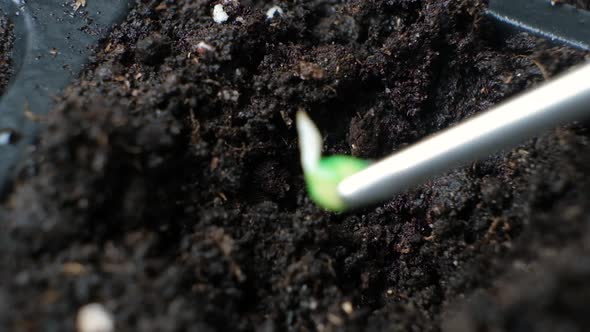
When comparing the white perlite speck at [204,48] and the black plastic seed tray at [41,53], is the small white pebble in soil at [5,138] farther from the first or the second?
the white perlite speck at [204,48]

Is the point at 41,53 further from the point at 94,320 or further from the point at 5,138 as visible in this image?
the point at 94,320

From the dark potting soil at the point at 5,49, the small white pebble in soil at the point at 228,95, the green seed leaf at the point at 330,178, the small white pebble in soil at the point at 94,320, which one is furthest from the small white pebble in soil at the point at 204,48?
the small white pebble in soil at the point at 94,320

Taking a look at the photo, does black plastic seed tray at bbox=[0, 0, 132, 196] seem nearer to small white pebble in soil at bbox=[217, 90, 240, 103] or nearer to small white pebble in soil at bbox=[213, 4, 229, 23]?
small white pebble in soil at bbox=[213, 4, 229, 23]

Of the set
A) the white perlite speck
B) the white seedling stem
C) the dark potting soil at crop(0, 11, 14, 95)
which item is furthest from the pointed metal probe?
the dark potting soil at crop(0, 11, 14, 95)

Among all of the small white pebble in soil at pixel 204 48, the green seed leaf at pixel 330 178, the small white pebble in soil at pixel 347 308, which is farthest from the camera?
the small white pebble in soil at pixel 204 48

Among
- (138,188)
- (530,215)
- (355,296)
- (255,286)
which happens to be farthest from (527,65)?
(138,188)
